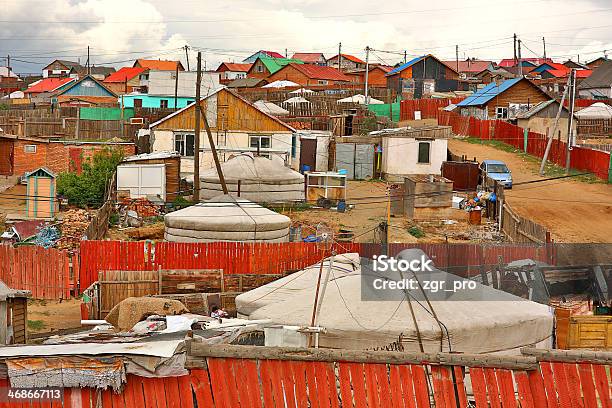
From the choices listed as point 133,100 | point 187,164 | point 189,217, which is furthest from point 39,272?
point 133,100

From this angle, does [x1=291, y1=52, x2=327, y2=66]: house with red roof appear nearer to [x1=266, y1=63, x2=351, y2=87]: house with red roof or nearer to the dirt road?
[x1=266, y1=63, x2=351, y2=87]: house with red roof

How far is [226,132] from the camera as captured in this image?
38.2 meters

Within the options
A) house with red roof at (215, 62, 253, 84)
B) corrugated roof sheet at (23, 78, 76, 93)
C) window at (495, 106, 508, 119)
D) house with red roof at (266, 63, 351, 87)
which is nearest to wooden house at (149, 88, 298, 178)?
window at (495, 106, 508, 119)

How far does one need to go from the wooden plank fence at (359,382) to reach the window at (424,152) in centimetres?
3012

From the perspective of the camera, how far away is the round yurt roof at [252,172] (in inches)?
1266

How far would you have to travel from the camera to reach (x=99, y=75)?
102188 millimetres

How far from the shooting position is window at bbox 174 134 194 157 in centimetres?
3797

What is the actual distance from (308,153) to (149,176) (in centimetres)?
930

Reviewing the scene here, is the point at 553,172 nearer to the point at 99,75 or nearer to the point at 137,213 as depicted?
the point at 137,213

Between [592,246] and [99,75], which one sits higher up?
[99,75]

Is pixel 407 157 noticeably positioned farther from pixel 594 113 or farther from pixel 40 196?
pixel 594 113

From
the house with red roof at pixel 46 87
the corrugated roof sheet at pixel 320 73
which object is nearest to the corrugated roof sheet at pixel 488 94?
the corrugated roof sheet at pixel 320 73

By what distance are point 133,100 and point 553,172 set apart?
34.2m

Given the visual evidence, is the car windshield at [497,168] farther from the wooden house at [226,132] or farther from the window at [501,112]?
the window at [501,112]
